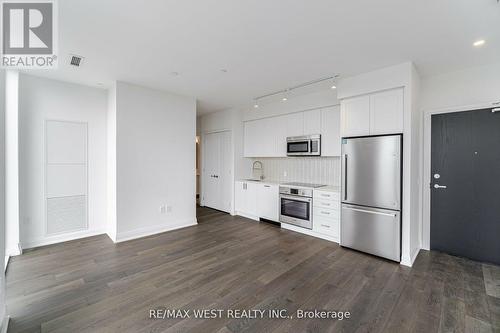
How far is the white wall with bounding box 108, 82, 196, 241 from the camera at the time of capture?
380 cm

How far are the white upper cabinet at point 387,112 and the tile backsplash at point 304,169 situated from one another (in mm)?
1299

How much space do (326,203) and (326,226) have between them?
410mm

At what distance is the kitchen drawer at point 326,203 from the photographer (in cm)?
378

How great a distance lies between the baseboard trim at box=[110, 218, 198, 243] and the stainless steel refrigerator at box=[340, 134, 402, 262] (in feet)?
10.2

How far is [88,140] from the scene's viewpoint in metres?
4.03

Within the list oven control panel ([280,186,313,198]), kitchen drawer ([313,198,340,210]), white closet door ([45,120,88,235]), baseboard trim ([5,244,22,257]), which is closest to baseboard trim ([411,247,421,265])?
kitchen drawer ([313,198,340,210])

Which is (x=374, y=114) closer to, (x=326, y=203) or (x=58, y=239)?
(x=326, y=203)

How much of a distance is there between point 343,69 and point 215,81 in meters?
2.03

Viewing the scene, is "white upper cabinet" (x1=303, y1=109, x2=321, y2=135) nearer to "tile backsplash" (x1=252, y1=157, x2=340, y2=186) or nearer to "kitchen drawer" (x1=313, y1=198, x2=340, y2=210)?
"tile backsplash" (x1=252, y1=157, x2=340, y2=186)

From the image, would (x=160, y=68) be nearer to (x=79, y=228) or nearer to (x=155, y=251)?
(x=155, y=251)

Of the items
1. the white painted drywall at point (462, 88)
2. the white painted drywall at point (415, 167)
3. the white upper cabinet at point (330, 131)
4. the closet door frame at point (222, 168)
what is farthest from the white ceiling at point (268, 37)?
the closet door frame at point (222, 168)

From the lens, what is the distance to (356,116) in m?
3.44

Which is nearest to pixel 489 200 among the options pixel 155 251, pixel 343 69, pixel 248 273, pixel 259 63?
pixel 343 69

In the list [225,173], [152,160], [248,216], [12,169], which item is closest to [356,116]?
[248,216]
